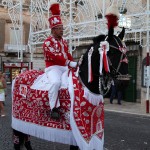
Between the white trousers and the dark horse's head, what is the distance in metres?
0.42

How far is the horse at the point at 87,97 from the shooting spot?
443cm

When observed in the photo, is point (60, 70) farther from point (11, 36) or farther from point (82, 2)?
point (11, 36)

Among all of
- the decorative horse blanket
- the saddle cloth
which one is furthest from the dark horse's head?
the saddle cloth

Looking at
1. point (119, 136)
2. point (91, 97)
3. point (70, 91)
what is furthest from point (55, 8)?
point (119, 136)

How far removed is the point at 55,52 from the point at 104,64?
1.06 m

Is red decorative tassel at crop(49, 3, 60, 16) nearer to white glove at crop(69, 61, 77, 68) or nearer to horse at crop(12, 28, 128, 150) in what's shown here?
white glove at crop(69, 61, 77, 68)

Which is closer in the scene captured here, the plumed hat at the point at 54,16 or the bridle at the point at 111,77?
the bridle at the point at 111,77

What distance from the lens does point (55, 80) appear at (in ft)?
16.8

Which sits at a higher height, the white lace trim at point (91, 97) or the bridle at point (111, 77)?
the bridle at point (111, 77)

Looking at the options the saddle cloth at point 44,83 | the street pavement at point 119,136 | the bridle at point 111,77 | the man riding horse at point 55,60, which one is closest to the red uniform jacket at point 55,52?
the man riding horse at point 55,60

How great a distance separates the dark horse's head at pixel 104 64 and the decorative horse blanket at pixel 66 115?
160 mm

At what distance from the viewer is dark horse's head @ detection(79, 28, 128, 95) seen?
14.4 feet

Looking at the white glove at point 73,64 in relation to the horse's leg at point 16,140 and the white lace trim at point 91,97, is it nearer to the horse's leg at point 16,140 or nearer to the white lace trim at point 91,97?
the white lace trim at point 91,97

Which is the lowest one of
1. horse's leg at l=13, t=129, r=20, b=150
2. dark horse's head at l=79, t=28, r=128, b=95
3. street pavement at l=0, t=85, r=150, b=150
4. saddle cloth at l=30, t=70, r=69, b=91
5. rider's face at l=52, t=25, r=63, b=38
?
street pavement at l=0, t=85, r=150, b=150
